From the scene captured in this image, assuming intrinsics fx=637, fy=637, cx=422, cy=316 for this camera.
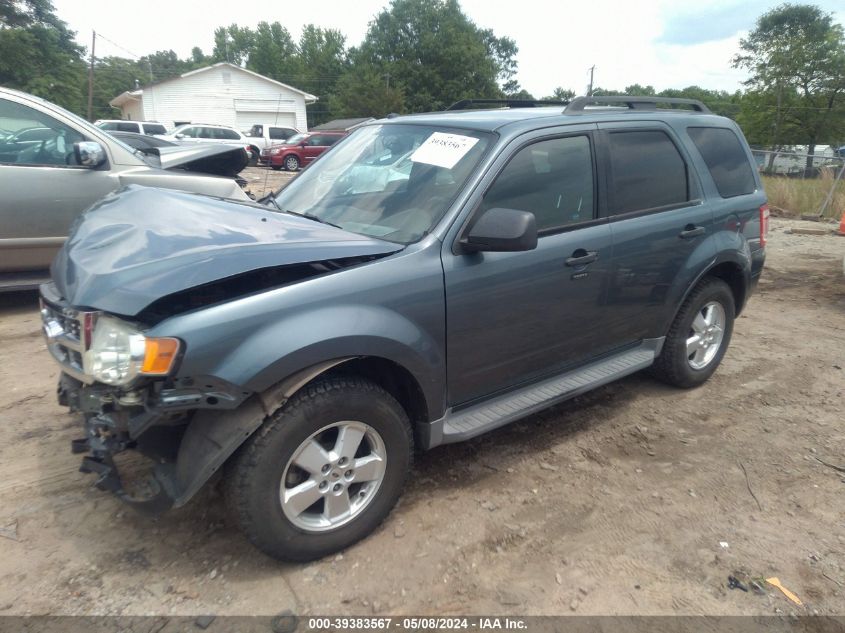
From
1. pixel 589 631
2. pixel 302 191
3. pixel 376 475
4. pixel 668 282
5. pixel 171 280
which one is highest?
pixel 302 191

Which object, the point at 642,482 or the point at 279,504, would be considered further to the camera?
the point at 642,482

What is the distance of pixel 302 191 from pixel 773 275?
23.1 feet

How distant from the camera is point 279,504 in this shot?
251cm

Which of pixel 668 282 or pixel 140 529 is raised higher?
pixel 668 282

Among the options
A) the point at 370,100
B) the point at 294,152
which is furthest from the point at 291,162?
the point at 370,100

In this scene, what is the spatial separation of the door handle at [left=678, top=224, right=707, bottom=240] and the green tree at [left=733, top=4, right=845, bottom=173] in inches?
1457

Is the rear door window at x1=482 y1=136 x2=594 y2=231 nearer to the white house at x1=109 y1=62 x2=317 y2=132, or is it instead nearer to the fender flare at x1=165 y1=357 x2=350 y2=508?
the fender flare at x1=165 y1=357 x2=350 y2=508

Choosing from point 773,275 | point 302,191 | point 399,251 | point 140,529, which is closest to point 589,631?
point 399,251

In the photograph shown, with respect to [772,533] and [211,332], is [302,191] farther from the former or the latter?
[772,533]

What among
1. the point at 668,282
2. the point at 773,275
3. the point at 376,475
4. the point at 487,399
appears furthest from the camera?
the point at 773,275

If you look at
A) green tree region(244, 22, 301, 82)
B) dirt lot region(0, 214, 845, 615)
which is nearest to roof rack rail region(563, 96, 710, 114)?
dirt lot region(0, 214, 845, 615)

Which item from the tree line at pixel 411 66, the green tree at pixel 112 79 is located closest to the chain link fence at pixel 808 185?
the tree line at pixel 411 66

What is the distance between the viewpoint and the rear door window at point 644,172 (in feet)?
12.2

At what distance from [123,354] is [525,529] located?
1.91 metres
